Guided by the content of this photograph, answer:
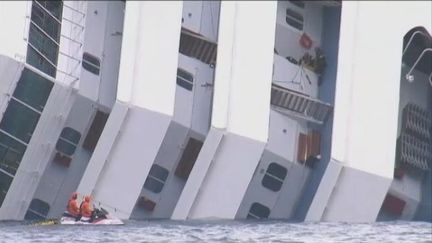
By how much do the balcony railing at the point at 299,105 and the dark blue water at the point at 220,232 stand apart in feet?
6.41

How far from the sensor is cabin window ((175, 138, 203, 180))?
21.4 metres

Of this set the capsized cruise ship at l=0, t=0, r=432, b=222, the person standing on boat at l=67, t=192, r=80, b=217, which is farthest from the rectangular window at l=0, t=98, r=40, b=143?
the person standing on boat at l=67, t=192, r=80, b=217

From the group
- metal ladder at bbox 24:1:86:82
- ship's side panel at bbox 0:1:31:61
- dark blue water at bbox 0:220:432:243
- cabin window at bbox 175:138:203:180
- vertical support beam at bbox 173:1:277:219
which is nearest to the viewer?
dark blue water at bbox 0:220:432:243

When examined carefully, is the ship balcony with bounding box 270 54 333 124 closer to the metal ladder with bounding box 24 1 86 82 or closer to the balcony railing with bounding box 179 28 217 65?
the balcony railing with bounding box 179 28 217 65

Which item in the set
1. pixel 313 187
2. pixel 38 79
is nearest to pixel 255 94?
pixel 313 187

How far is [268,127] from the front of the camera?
20938 mm

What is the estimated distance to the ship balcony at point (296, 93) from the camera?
2167cm

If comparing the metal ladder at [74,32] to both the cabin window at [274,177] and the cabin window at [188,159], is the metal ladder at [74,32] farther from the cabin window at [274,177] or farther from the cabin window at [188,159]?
the cabin window at [274,177]

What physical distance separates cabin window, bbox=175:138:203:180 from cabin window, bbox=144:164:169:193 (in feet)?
0.72

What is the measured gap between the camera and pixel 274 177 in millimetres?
21609

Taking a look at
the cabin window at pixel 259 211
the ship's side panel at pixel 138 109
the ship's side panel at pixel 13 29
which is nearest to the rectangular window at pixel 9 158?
the ship's side panel at pixel 138 109

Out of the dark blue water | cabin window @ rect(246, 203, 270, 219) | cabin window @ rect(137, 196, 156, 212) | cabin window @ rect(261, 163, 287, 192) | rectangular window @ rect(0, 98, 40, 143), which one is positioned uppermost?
cabin window @ rect(261, 163, 287, 192)

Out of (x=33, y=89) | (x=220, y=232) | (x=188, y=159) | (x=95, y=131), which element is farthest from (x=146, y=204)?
(x=220, y=232)

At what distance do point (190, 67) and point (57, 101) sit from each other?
92.2 inches
